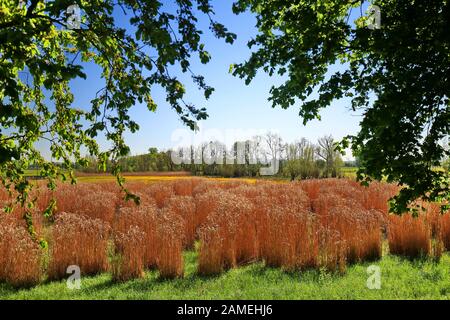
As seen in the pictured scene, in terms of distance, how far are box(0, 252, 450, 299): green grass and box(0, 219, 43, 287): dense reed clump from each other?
0.70ft

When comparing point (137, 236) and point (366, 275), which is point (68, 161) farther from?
point (366, 275)

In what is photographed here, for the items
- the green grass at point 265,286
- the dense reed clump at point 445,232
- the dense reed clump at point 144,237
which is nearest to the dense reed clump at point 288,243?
the green grass at point 265,286

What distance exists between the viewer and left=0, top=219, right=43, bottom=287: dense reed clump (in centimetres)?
705

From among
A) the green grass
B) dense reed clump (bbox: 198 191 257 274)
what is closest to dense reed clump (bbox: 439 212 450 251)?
the green grass

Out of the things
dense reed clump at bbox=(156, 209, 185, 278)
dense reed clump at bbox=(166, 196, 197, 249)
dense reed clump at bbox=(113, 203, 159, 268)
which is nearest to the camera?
dense reed clump at bbox=(156, 209, 185, 278)

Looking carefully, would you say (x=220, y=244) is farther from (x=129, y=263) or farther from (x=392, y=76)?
(x=392, y=76)

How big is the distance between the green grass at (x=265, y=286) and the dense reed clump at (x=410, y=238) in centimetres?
87

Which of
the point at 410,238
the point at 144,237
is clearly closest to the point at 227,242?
the point at 144,237

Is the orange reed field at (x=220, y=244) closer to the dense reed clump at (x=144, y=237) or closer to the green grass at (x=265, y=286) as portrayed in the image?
the dense reed clump at (x=144, y=237)

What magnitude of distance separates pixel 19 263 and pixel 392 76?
6887mm

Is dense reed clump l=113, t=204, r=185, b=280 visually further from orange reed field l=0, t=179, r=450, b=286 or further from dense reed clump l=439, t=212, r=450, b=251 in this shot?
dense reed clump l=439, t=212, r=450, b=251

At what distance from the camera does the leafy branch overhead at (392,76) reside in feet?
13.0

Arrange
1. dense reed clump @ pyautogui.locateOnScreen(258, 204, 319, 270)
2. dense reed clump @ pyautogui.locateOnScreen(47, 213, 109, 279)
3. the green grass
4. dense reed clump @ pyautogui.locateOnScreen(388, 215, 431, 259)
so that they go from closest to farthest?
the green grass → dense reed clump @ pyautogui.locateOnScreen(47, 213, 109, 279) → dense reed clump @ pyautogui.locateOnScreen(258, 204, 319, 270) → dense reed clump @ pyautogui.locateOnScreen(388, 215, 431, 259)
